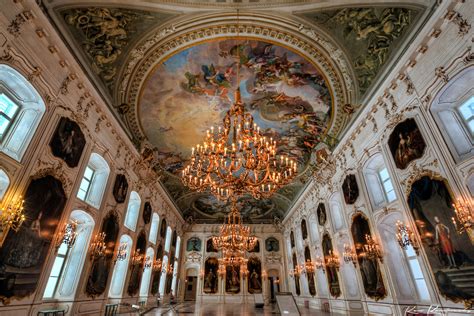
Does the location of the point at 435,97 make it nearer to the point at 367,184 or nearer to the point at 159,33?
the point at 367,184

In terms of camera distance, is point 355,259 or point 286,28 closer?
point 286,28

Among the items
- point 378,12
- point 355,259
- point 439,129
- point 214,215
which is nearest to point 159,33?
point 378,12

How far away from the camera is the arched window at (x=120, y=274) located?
11.3 m

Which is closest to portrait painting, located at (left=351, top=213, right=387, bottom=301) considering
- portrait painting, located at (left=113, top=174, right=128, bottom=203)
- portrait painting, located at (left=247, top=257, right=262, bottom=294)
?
portrait painting, located at (left=113, top=174, right=128, bottom=203)

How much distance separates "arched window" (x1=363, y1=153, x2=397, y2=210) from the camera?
8.99 metres

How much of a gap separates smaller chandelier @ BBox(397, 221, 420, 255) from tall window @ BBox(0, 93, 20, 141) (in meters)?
10.8

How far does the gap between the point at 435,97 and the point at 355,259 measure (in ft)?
21.3

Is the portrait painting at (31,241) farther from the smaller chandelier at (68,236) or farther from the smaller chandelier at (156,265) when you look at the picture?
the smaller chandelier at (156,265)

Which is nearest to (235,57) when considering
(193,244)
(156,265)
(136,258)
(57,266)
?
(57,266)

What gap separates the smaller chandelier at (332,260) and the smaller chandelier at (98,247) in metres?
9.97

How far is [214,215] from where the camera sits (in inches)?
1012

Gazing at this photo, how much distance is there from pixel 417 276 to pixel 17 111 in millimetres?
12260

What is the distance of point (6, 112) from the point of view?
20.9 ft

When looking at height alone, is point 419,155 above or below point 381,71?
below
